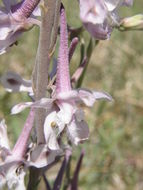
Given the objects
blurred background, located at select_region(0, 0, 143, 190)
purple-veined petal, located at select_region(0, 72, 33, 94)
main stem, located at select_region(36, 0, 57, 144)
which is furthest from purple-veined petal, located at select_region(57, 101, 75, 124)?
blurred background, located at select_region(0, 0, 143, 190)

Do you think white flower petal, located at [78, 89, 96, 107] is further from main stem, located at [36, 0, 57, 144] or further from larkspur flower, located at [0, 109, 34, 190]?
larkspur flower, located at [0, 109, 34, 190]

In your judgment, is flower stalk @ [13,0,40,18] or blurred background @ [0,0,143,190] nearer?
flower stalk @ [13,0,40,18]

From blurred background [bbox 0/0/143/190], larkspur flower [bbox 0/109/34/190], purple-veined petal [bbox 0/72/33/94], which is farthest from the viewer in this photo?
blurred background [bbox 0/0/143/190]

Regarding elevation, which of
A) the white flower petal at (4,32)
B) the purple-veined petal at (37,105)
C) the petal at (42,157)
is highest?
the white flower petal at (4,32)

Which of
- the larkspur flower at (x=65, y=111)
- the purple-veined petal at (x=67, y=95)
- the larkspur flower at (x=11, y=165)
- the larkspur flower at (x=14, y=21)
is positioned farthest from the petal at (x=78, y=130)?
the larkspur flower at (x=14, y=21)

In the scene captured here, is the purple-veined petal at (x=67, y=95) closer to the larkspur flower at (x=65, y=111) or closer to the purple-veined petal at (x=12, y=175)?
the larkspur flower at (x=65, y=111)

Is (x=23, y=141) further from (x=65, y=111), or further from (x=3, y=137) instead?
(x=65, y=111)

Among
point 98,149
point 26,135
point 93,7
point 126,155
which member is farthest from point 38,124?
point 126,155
